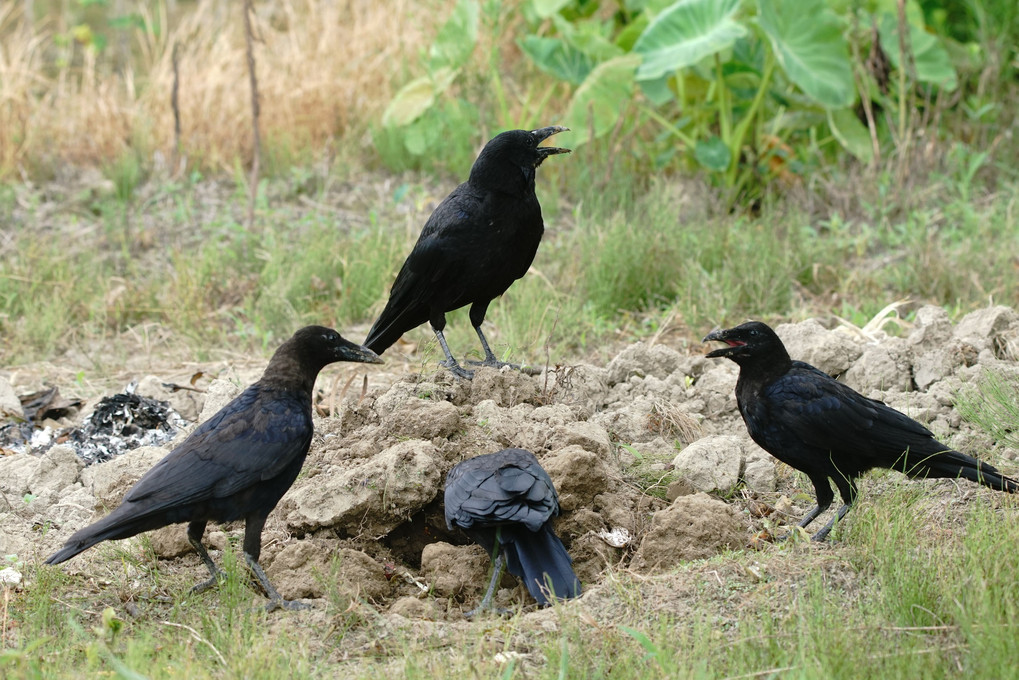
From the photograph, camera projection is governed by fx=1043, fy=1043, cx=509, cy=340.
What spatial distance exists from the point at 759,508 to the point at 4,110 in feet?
26.4

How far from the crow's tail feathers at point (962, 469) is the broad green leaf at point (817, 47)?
15.9 ft

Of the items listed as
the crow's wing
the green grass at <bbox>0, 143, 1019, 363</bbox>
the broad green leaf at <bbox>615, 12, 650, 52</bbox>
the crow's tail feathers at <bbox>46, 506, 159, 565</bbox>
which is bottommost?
the green grass at <bbox>0, 143, 1019, 363</bbox>

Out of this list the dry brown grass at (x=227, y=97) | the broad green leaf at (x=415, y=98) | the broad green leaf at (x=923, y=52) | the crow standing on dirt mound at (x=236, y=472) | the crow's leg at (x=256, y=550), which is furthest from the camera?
the dry brown grass at (x=227, y=97)

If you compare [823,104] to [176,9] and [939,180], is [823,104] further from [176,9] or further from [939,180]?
[176,9]

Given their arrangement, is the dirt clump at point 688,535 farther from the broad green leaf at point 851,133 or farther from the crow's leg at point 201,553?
the broad green leaf at point 851,133

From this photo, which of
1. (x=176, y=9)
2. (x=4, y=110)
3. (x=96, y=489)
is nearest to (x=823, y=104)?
(x=96, y=489)

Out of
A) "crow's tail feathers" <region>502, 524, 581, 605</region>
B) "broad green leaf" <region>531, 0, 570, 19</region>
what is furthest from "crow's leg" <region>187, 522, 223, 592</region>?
"broad green leaf" <region>531, 0, 570, 19</region>

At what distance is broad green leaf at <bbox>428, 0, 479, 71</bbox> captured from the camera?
8.48 metres

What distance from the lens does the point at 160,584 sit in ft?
11.9

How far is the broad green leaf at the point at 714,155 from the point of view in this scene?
8.30 meters

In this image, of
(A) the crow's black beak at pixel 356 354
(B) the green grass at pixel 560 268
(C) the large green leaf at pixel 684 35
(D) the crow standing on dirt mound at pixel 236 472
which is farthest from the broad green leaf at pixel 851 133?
(D) the crow standing on dirt mound at pixel 236 472

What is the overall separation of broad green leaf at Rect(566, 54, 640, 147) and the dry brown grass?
1676 mm

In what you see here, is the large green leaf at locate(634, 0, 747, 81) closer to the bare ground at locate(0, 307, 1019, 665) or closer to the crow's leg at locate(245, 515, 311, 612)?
the bare ground at locate(0, 307, 1019, 665)

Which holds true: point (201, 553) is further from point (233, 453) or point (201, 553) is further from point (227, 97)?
point (227, 97)
